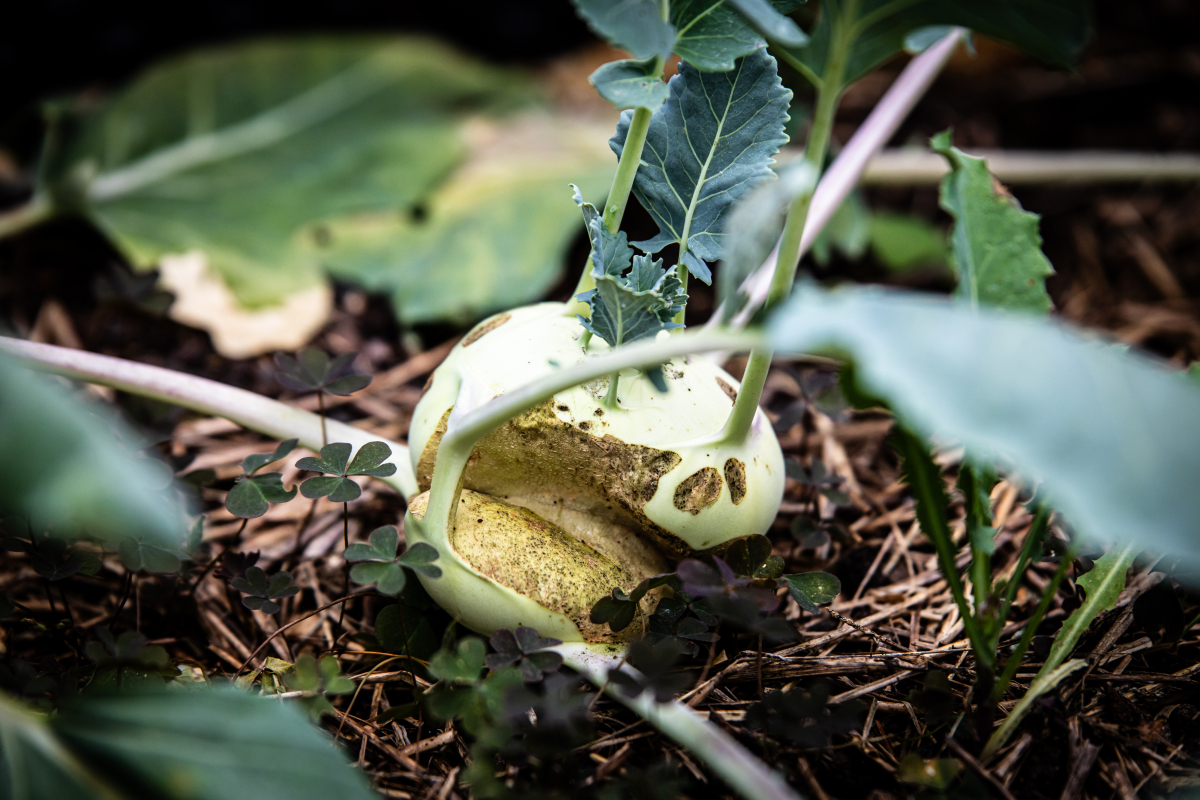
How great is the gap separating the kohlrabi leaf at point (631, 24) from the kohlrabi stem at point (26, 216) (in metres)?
1.82

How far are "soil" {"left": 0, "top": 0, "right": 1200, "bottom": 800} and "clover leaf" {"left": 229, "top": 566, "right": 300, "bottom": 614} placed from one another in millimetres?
94

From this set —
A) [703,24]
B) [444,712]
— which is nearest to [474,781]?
[444,712]

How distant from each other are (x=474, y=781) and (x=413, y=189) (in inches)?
68.4

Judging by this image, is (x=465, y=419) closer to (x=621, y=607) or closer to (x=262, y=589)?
(x=621, y=607)

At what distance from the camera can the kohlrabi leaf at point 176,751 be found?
0.66m

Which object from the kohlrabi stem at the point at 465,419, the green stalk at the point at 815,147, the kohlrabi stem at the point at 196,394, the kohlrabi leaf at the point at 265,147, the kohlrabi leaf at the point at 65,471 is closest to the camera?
the kohlrabi leaf at the point at 65,471

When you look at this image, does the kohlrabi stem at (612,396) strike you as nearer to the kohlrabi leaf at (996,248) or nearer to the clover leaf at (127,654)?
the kohlrabi leaf at (996,248)

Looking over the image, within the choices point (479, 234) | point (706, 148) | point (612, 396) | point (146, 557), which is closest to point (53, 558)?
point (146, 557)

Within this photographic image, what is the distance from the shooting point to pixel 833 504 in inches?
54.6

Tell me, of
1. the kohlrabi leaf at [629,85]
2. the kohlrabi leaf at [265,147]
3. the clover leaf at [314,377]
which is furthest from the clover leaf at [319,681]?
the kohlrabi leaf at [265,147]

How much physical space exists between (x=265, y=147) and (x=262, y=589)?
1.67m

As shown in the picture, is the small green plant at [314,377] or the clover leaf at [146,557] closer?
the clover leaf at [146,557]

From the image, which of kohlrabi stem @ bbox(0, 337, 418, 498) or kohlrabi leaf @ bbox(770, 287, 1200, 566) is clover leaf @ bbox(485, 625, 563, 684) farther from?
kohlrabi leaf @ bbox(770, 287, 1200, 566)

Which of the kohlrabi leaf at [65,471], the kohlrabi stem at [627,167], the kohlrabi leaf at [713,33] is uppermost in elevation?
the kohlrabi leaf at [713,33]
